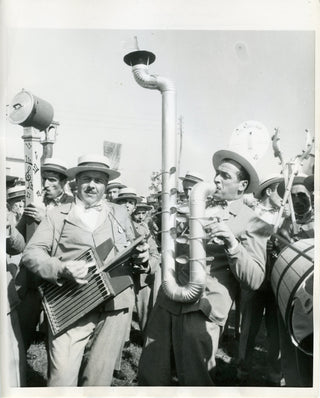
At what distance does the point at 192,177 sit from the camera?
301 centimetres

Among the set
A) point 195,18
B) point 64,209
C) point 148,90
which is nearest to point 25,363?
point 64,209

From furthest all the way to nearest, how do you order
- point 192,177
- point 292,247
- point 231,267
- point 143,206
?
1. point 143,206
2. point 192,177
3. point 292,247
4. point 231,267

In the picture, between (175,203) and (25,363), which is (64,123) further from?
(25,363)

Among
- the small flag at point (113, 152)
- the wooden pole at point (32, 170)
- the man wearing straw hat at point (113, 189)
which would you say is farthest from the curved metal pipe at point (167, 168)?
the man wearing straw hat at point (113, 189)

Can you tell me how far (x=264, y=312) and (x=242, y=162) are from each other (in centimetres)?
136

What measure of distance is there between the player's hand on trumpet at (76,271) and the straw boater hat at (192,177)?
0.99 m

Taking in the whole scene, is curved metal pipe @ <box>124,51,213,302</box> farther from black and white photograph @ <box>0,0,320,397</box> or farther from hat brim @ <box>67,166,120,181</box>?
hat brim @ <box>67,166,120,181</box>

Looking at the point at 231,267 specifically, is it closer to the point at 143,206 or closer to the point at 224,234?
the point at 224,234

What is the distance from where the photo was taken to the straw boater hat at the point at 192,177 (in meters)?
2.99

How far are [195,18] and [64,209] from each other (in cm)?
176

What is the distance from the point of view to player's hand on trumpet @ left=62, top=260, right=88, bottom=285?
8.81 ft

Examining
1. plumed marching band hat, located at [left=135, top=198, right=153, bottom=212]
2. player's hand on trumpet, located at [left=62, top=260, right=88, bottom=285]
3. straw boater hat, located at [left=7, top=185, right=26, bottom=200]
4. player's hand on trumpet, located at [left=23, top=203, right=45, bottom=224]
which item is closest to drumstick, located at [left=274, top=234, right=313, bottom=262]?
plumed marching band hat, located at [left=135, top=198, right=153, bottom=212]

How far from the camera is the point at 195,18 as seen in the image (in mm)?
2988

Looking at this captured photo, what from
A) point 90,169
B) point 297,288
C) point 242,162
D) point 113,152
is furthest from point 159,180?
point 297,288
